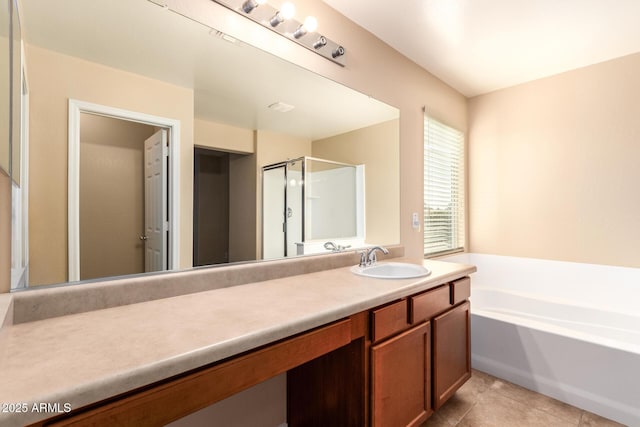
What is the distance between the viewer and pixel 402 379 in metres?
1.32

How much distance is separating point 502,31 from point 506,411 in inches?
97.7

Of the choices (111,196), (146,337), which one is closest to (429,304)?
(146,337)

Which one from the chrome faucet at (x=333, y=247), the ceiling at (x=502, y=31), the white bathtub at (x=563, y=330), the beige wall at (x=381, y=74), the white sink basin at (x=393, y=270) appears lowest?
the white bathtub at (x=563, y=330)

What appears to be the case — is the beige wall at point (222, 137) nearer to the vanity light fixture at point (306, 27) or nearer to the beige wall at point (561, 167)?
the vanity light fixture at point (306, 27)

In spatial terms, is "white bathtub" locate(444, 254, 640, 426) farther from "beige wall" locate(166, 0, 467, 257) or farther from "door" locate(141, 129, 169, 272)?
"door" locate(141, 129, 169, 272)

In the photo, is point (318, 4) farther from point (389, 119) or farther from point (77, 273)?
point (77, 273)

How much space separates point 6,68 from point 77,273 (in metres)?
0.64

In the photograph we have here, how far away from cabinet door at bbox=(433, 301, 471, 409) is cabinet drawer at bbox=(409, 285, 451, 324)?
0.05 m

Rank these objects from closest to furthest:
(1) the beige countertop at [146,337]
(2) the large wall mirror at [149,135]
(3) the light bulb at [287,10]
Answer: (1) the beige countertop at [146,337] < (2) the large wall mirror at [149,135] < (3) the light bulb at [287,10]

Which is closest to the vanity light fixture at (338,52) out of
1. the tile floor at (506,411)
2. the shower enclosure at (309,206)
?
the shower enclosure at (309,206)

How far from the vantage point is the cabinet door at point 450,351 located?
1.54m

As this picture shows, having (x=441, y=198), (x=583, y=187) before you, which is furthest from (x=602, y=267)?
(x=441, y=198)

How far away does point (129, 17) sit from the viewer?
1.14 metres

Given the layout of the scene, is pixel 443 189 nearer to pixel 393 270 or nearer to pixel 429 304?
pixel 393 270
